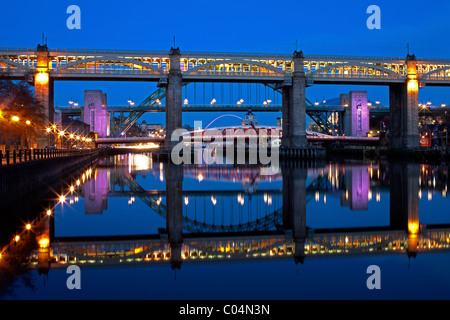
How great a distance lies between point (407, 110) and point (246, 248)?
179 feet

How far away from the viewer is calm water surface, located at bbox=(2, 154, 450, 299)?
8.89m

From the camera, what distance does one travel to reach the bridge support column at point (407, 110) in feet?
202

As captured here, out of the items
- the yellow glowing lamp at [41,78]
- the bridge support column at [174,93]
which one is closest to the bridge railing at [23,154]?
the yellow glowing lamp at [41,78]

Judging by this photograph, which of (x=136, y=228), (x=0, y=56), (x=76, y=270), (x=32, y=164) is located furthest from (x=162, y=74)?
(x=76, y=270)

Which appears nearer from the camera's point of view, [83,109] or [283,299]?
[283,299]

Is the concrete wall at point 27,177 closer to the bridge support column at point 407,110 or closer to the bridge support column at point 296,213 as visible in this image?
the bridge support column at point 296,213

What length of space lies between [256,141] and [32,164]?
363 feet

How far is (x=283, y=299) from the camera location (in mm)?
8297

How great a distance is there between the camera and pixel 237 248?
12961 millimetres

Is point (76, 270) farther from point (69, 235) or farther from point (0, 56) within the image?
point (0, 56)

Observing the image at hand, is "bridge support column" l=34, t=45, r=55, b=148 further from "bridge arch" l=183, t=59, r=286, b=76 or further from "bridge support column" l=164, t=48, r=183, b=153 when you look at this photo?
"bridge arch" l=183, t=59, r=286, b=76

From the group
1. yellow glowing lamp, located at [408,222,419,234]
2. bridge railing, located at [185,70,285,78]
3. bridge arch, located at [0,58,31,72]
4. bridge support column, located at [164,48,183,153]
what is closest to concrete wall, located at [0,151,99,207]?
yellow glowing lamp, located at [408,222,419,234]

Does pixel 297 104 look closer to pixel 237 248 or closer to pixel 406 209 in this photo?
pixel 406 209

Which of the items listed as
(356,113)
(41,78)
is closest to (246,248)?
(41,78)
